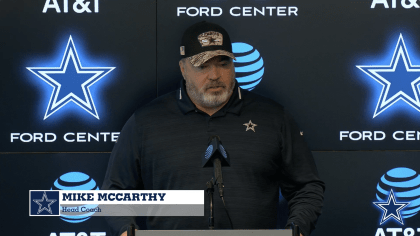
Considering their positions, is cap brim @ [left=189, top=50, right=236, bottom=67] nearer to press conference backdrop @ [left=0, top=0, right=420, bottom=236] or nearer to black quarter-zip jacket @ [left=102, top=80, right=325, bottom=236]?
black quarter-zip jacket @ [left=102, top=80, right=325, bottom=236]

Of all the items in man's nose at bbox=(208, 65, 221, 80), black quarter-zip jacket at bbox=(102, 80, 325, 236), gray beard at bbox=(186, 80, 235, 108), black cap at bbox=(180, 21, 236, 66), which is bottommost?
black quarter-zip jacket at bbox=(102, 80, 325, 236)

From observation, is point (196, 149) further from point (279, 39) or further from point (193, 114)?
point (279, 39)

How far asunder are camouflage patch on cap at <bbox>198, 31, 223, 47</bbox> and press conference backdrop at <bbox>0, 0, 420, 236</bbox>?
0.36 metres

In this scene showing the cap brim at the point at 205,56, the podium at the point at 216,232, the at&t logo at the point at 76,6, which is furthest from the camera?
the at&t logo at the point at 76,6

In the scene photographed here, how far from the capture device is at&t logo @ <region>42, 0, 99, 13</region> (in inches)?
110

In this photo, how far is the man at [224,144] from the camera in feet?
7.97

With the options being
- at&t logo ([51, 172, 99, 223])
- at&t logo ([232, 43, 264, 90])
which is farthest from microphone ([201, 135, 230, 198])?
at&t logo ([51, 172, 99, 223])

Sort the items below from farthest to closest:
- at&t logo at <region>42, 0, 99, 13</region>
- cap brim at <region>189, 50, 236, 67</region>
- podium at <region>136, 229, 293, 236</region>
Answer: at&t logo at <region>42, 0, 99, 13</region> < cap brim at <region>189, 50, 236, 67</region> < podium at <region>136, 229, 293, 236</region>

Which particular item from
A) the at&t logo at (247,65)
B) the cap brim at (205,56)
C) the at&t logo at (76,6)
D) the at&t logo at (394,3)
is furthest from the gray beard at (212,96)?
Answer: the at&t logo at (394,3)

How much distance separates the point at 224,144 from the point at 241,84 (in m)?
0.50

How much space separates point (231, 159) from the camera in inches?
96.0

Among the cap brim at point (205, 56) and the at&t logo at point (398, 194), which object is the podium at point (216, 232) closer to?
the cap brim at point (205, 56)

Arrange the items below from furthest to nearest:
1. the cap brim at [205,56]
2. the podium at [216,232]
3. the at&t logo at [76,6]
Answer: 1. the at&t logo at [76,6]
2. the cap brim at [205,56]
3. the podium at [216,232]

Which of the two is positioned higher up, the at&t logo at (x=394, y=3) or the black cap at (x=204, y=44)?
the at&t logo at (x=394, y=3)
